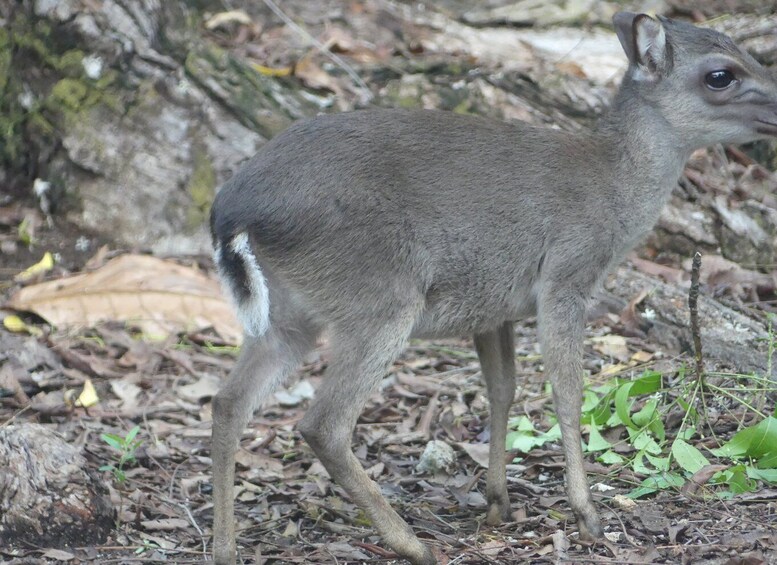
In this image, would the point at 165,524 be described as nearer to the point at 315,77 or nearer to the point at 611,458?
the point at 611,458

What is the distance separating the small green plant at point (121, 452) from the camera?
5133 mm

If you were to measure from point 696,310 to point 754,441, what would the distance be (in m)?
0.65

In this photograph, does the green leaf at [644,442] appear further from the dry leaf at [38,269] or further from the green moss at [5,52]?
the green moss at [5,52]

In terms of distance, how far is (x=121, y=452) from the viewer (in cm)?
540

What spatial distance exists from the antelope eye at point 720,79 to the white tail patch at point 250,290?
2.28 metres

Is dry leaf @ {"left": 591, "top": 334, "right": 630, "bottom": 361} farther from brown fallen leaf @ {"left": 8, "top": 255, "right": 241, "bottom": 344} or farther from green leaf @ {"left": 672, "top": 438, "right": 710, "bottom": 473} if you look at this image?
brown fallen leaf @ {"left": 8, "top": 255, "right": 241, "bottom": 344}

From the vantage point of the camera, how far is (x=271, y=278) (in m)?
4.57

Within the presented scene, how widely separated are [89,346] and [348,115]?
8.83 feet

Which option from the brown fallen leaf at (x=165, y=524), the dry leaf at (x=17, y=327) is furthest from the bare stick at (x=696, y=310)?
the dry leaf at (x=17, y=327)

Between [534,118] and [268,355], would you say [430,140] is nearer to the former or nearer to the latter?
[268,355]

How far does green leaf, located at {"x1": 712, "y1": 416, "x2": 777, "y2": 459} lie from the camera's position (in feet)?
15.6

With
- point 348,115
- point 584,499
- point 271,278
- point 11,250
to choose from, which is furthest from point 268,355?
point 11,250

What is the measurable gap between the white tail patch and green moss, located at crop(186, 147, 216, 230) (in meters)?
3.24

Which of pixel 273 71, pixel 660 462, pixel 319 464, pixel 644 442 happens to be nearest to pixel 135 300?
pixel 319 464
